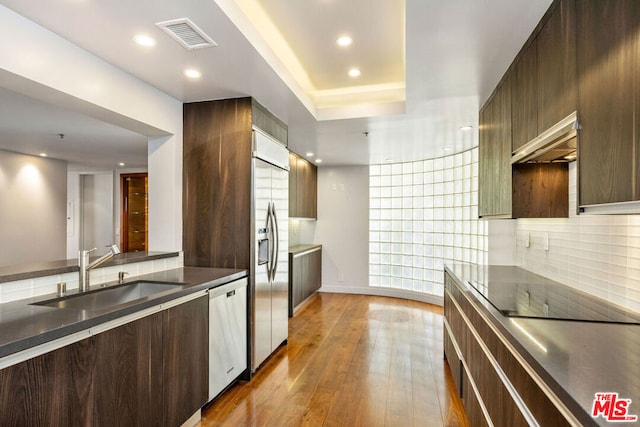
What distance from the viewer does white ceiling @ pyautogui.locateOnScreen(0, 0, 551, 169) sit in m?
1.76

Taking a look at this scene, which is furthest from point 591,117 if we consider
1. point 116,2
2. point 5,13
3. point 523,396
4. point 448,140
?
point 448,140

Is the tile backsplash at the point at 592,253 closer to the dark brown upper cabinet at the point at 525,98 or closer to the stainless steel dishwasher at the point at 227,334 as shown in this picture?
the dark brown upper cabinet at the point at 525,98

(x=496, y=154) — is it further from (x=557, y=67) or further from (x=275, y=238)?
(x=275, y=238)

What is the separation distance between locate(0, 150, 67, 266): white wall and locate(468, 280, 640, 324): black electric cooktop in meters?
6.51

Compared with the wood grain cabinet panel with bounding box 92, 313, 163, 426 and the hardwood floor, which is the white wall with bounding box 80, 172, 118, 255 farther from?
the wood grain cabinet panel with bounding box 92, 313, 163, 426

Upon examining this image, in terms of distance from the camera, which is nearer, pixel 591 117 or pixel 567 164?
pixel 591 117

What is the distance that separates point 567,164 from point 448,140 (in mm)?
2100

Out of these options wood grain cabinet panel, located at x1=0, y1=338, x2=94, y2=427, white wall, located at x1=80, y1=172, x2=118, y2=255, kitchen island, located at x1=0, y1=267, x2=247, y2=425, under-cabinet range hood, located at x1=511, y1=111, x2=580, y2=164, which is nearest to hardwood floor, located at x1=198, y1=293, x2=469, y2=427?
kitchen island, located at x1=0, y1=267, x2=247, y2=425

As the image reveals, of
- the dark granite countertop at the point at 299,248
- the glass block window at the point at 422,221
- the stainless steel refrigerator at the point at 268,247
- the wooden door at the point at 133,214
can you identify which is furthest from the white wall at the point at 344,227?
the wooden door at the point at 133,214

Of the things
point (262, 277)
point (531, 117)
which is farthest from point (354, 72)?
point (262, 277)

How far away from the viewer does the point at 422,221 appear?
5.90 meters

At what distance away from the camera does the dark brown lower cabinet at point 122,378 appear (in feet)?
4.15

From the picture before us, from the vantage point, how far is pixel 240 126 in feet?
9.73

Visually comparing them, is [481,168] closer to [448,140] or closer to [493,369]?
[448,140]
